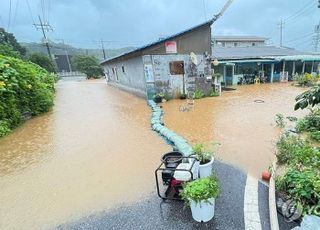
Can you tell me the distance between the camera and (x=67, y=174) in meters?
4.30

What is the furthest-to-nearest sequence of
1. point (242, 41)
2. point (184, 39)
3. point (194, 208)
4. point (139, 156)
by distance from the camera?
point (242, 41), point (184, 39), point (139, 156), point (194, 208)

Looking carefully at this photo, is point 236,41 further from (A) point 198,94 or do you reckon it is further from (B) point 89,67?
(B) point 89,67

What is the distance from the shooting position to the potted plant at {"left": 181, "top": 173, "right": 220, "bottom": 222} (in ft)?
8.20

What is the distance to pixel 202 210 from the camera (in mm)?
2607

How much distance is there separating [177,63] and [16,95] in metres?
7.98

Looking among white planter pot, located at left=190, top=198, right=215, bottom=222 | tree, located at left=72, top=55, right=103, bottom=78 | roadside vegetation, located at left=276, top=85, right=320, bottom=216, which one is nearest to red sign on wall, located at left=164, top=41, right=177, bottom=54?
roadside vegetation, located at left=276, top=85, right=320, bottom=216

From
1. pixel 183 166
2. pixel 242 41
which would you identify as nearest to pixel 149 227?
pixel 183 166

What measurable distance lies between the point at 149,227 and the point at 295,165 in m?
2.52

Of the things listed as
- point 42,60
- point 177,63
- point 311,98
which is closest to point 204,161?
point 311,98

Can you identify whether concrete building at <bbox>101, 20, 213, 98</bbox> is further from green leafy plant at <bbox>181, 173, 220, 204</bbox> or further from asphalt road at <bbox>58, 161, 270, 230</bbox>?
green leafy plant at <bbox>181, 173, 220, 204</bbox>

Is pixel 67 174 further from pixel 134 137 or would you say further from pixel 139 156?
pixel 134 137

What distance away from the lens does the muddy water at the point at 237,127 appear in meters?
4.49

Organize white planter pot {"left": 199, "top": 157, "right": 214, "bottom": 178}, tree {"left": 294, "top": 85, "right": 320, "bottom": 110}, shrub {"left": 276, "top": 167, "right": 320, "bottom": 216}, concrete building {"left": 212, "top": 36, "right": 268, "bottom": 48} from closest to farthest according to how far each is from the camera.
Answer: shrub {"left": 276, "top": 167, "right": 320, "bottom": 216} → white planter pot {"left": 199, "top": 157, "right": 214, "bottom": 178} → tree {"left": 294, "top": 85, "right": 320, "bottom": 110} → concrete building {"left": 212, "top": 36, "right": 268, "bottom": 48}

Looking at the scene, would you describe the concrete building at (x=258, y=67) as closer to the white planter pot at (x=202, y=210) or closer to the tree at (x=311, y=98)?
the tree at (x=311, y=98)
